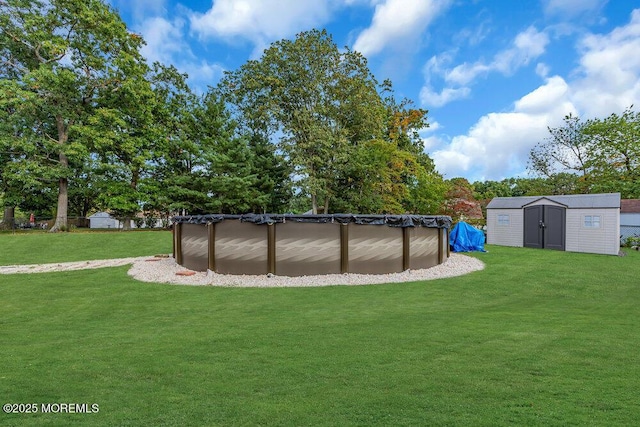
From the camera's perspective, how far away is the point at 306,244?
31.4 ft

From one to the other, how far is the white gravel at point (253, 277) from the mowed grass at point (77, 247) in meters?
2.91

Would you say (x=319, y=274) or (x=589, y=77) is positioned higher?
(x=589, y=77)

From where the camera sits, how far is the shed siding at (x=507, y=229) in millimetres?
18406

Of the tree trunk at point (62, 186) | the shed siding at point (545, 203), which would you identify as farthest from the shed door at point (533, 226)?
the tree trunk at point (62, 186)

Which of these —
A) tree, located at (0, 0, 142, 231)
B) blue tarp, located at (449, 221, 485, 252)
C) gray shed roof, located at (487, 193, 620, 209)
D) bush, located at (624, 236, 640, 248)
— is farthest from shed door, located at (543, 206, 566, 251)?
tree, located at (0, 0, 142, 231)

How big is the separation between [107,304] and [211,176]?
772 inches

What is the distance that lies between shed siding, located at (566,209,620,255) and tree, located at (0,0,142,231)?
88.1ft

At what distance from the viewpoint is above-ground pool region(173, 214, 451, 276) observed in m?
9.52

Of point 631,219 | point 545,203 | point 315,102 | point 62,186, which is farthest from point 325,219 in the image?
point 631,219

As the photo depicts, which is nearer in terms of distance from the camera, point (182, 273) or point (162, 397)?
point (162, 397)

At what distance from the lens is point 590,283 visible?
875 cm

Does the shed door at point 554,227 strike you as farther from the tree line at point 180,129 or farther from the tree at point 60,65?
the tree at point 60,65

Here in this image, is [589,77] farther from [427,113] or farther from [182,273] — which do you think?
[182,273]

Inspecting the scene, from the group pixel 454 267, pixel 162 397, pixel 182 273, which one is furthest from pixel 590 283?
pixel 182 273
